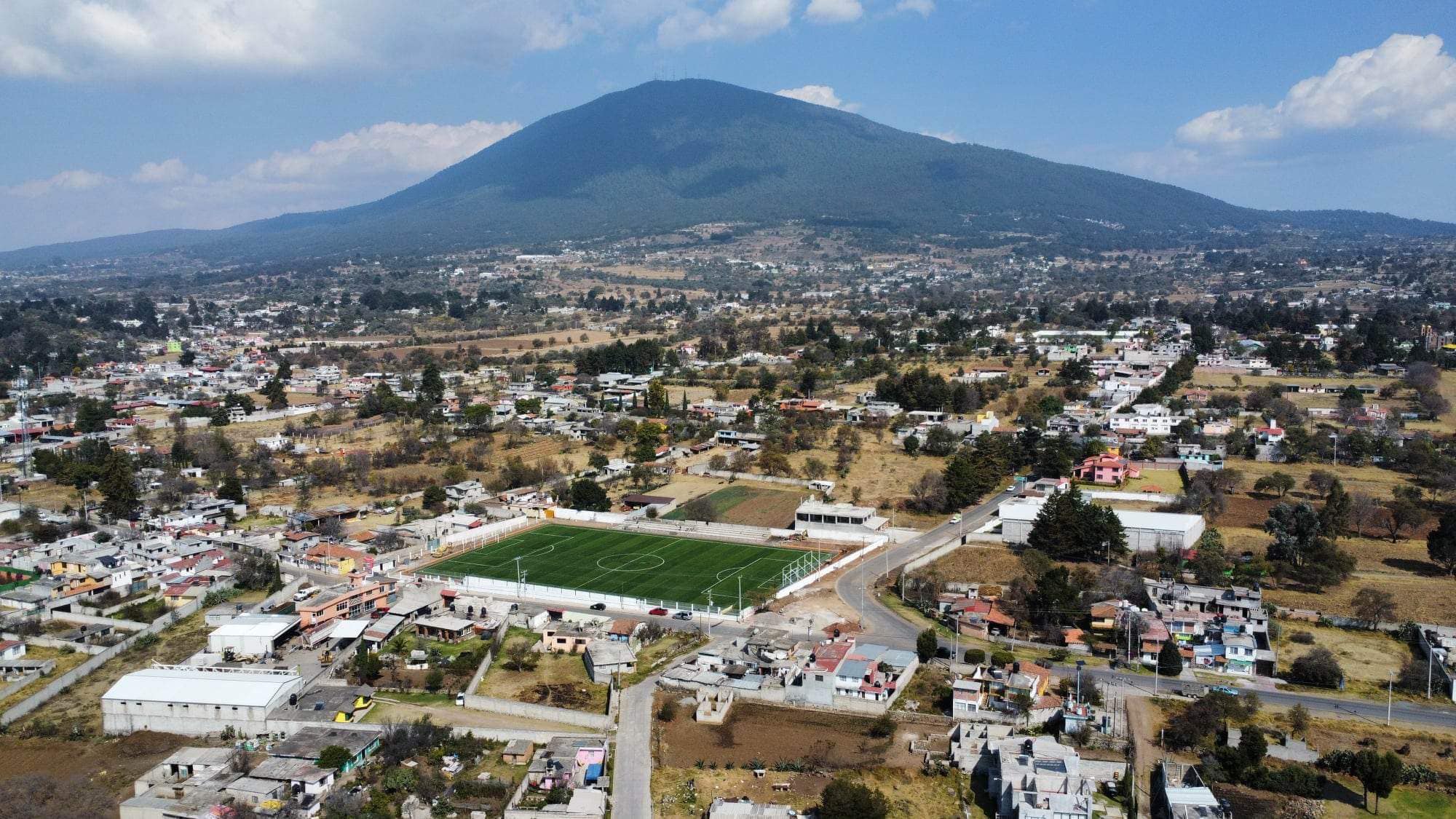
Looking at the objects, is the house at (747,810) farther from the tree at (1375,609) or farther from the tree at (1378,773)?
the tree at (1375,609)

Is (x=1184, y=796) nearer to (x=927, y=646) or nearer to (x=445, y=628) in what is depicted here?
(x=927, y=646)

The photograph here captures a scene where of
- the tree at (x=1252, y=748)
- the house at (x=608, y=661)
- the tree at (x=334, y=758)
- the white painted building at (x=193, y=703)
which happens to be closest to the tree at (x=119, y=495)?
the white painted building at (x=193, y=703)

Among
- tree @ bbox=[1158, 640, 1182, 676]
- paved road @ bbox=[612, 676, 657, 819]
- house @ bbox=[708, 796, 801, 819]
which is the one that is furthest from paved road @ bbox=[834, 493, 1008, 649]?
house @ bbox=[708, 796, 801, 819]

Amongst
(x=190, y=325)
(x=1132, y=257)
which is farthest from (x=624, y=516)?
(x=1132, y=257)

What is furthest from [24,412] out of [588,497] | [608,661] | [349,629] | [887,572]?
[887,572]

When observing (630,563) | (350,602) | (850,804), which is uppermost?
(850,804)

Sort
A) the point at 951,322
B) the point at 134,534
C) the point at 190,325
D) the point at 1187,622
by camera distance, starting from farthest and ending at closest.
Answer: the point at 190,325
the point at 951,322
the point at 134,534
the point at 1187,622

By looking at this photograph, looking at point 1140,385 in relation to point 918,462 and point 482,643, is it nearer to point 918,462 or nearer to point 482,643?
point 918,462
